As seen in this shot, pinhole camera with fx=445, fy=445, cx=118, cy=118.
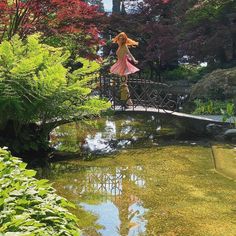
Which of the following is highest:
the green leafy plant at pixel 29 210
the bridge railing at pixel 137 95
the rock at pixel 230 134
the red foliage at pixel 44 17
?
the red foliage at pixel 44 17

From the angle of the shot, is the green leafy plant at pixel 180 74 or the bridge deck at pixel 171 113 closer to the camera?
the bridge deck at pixel 171 113

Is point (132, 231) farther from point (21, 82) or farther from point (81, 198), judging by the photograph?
point (21, 82)

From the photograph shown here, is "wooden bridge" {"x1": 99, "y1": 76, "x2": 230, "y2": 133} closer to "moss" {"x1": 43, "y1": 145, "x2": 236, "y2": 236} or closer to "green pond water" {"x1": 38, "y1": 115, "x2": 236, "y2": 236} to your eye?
"green pond water" {"x1": 38, "y1": 115, "x2": 236, "y2": 236}

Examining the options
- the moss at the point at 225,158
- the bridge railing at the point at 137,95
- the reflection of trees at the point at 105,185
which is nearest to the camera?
the reflection of trees at the point at 105,185

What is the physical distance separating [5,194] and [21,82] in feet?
15.9

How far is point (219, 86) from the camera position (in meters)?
13.9

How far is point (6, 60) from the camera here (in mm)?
7711

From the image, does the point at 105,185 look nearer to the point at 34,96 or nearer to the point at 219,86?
the point at 34,96

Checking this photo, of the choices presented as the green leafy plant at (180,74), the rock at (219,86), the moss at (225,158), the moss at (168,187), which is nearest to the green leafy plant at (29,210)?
the moss at (168,187)

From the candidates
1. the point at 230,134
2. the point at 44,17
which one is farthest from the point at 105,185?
the point at 44,17

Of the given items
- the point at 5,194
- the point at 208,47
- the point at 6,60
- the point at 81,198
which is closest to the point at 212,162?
the point at 81,198

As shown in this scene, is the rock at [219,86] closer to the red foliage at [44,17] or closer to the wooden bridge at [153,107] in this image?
the wooden bridge at [153,107]

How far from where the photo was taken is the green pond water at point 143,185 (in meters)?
5.38

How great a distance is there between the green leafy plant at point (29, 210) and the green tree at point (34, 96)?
3.87m
